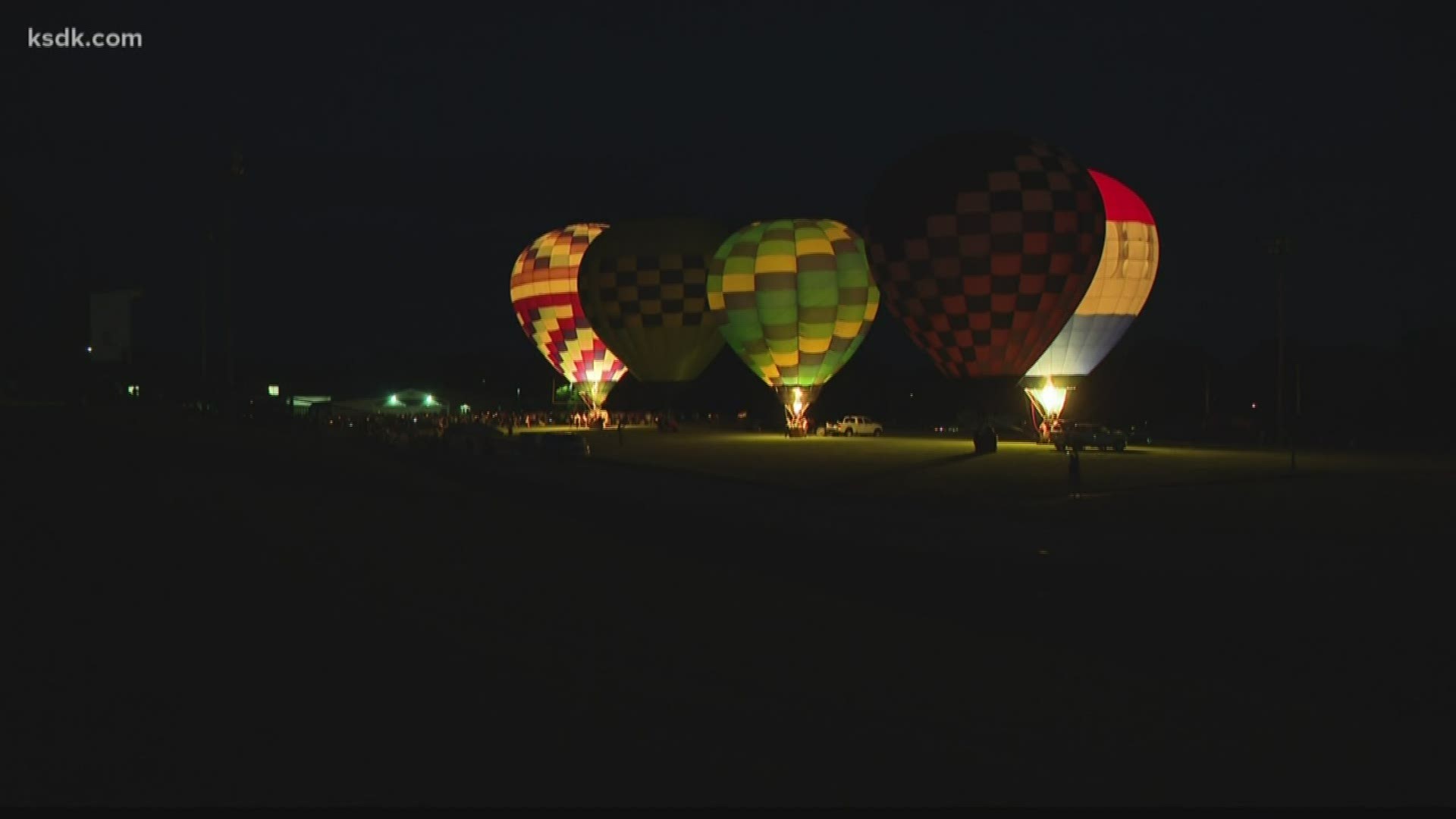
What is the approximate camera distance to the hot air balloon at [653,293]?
51.2 m

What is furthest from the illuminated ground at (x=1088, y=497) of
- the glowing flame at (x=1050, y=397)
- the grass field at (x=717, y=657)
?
the glowing flame at (x=1050, y=397)

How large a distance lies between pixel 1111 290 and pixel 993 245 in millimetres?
7314

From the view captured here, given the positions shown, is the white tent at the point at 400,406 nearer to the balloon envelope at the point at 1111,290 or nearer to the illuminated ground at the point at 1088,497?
the illuminated ground at the point at 1088,497

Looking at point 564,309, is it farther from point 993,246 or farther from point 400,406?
point 993,246

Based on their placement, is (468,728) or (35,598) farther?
(35,598)

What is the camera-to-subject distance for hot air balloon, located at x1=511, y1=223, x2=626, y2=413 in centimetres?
5672

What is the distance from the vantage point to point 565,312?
56844mm

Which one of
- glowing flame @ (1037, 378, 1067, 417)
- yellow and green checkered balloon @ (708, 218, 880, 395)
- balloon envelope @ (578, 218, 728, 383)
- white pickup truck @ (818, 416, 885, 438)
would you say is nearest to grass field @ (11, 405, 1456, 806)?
glowing flame @ (1037, 378, 1067, 417)

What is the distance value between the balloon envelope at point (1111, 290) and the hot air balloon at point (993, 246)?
163 inches

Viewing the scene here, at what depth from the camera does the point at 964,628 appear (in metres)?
8.84

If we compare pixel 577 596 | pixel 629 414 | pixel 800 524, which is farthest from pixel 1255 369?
pixel 577 596

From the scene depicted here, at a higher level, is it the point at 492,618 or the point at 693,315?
the point at 693,315

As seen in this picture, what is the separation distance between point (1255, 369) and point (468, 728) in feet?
300

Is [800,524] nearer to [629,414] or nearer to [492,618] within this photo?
[492,618]
